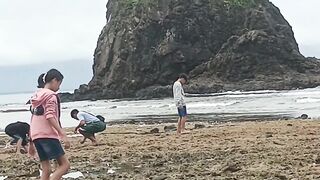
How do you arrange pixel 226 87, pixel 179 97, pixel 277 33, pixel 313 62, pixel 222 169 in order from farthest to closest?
pixel 277 33, pixel 313 62, pixel 226 87, pixel 179 97, pixel 222 169

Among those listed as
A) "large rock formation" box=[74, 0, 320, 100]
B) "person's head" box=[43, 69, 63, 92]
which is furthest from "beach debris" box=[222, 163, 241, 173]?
"large rock formation" box=[74, 0, 320, 100]

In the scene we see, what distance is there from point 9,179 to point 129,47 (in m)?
64.4

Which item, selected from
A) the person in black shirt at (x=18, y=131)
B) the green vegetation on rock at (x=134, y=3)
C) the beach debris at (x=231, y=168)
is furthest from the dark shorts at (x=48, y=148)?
the green vegetation on rock at (x=134, y=3)

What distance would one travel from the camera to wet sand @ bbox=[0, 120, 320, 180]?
864 cm

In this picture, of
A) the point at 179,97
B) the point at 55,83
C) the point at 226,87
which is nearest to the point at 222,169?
the point at 55,83

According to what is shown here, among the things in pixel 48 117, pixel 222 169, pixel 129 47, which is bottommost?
pixel 222 169

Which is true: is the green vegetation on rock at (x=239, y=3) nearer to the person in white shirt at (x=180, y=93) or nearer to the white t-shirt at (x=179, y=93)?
the person in white shirt at (x=180, y=93)

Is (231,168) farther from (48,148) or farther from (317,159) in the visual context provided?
(48,148)

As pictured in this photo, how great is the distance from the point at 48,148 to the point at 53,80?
0.84 m

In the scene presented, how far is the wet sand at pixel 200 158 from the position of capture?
8641 millimetres

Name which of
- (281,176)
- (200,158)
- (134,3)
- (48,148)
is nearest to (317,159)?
(281,176)

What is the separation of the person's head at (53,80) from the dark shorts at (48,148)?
64 centimetres

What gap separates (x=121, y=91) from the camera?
7106 centimetres

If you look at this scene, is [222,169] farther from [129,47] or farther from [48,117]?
[129,47]
